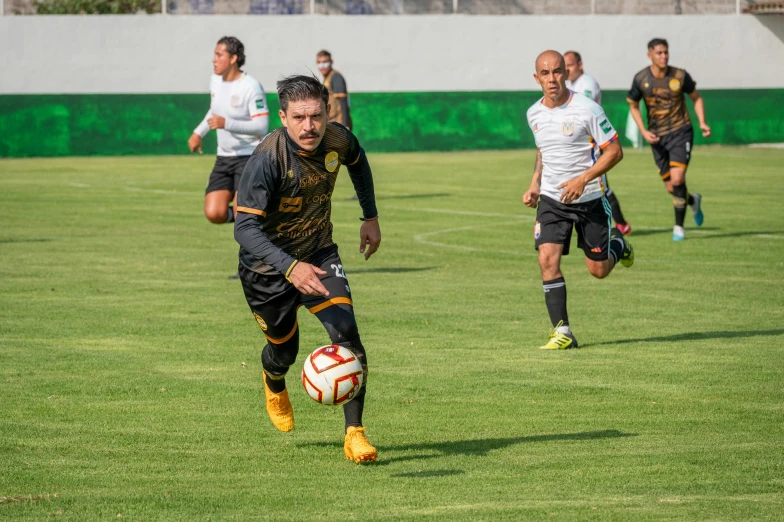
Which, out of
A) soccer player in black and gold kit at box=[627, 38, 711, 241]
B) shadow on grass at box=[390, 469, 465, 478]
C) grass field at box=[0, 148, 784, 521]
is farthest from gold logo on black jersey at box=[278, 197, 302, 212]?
soccer player in black and gold kit at box=[627, 38, 711, 241]

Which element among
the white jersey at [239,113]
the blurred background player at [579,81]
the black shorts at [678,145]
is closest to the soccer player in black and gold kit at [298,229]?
the white jersey at [239,113]

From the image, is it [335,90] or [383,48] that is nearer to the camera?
[335,90]

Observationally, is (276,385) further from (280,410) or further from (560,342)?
(560,342)

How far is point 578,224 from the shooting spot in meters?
10.6

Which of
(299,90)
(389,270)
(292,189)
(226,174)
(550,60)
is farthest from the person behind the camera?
(389,270)

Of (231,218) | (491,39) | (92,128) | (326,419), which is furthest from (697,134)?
(326,419)

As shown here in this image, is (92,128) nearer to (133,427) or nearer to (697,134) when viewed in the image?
(697,134)

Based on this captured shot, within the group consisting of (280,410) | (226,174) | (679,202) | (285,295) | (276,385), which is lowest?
(280,410)

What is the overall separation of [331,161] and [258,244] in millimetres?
718

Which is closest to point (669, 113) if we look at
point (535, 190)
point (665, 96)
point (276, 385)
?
point (665, 96)

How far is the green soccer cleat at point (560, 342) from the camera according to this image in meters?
10.1

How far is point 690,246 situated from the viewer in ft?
55.0

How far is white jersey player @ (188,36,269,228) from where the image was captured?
1361 centimetres

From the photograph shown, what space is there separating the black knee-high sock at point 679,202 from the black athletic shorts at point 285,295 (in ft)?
36.7
